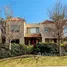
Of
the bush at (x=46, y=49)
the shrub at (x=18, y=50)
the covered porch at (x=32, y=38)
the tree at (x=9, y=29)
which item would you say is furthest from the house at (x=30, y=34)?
the bush at (x=46, y=49)

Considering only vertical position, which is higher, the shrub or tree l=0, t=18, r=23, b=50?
tree l=0, t=18, r=23, b=50

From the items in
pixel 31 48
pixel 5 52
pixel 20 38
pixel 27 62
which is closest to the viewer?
pixel 27 62

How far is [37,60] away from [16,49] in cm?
670

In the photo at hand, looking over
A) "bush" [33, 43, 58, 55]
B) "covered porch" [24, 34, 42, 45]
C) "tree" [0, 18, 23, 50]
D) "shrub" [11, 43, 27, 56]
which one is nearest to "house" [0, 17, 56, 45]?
"covered porch" [24, 34, 42, 45]

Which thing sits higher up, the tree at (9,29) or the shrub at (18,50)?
the tree at (9,29)

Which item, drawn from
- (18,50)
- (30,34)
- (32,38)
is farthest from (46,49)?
(30,34)

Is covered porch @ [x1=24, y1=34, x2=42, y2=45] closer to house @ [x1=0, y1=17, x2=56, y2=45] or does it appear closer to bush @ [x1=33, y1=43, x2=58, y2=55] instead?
house @ [x1=0, y1=17, x2=56, y2=45]

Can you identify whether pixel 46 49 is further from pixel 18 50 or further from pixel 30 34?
pixel 30 34

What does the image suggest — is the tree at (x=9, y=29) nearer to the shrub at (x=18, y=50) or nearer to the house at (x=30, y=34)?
the shrub at (x=18, y=50)

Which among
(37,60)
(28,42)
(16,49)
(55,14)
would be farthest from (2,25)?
(28,42)

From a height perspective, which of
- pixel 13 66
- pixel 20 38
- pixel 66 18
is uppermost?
pixel 66 18

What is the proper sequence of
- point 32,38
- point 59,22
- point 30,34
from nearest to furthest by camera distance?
point 59,22 < point 32,38 < point 30,34

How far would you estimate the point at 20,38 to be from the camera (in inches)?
1682

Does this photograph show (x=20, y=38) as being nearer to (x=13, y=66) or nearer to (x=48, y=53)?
(x=48, y=53)
